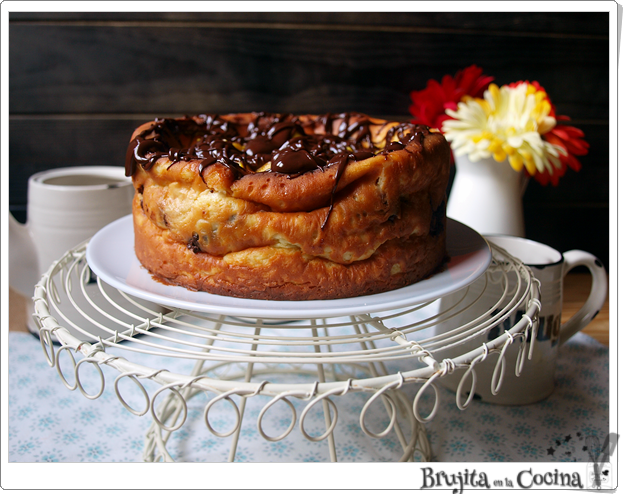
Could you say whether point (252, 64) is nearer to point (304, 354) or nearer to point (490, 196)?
point (490, 196)

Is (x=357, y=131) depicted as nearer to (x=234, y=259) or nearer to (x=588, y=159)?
(x=234, y=259)

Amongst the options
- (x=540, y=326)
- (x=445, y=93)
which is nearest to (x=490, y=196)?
(x=445, y=93)

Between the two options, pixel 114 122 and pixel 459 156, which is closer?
pixel 459 156

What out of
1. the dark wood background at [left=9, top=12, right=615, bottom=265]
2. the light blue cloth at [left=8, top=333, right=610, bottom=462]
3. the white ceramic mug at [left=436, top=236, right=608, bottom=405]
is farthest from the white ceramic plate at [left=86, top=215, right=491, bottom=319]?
the dark wood background at [left=9, top=12, right=615, bottom=265]

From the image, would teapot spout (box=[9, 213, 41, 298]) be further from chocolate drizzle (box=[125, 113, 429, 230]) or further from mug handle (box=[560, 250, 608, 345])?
mug handle (box=[560, 250, 608, 345])

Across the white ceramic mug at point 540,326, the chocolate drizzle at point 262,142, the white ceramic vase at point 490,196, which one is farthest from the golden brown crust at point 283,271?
the white ceramic vase at point 490,196

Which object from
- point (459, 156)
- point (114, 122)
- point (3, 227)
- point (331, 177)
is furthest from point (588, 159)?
point (3, 227)
